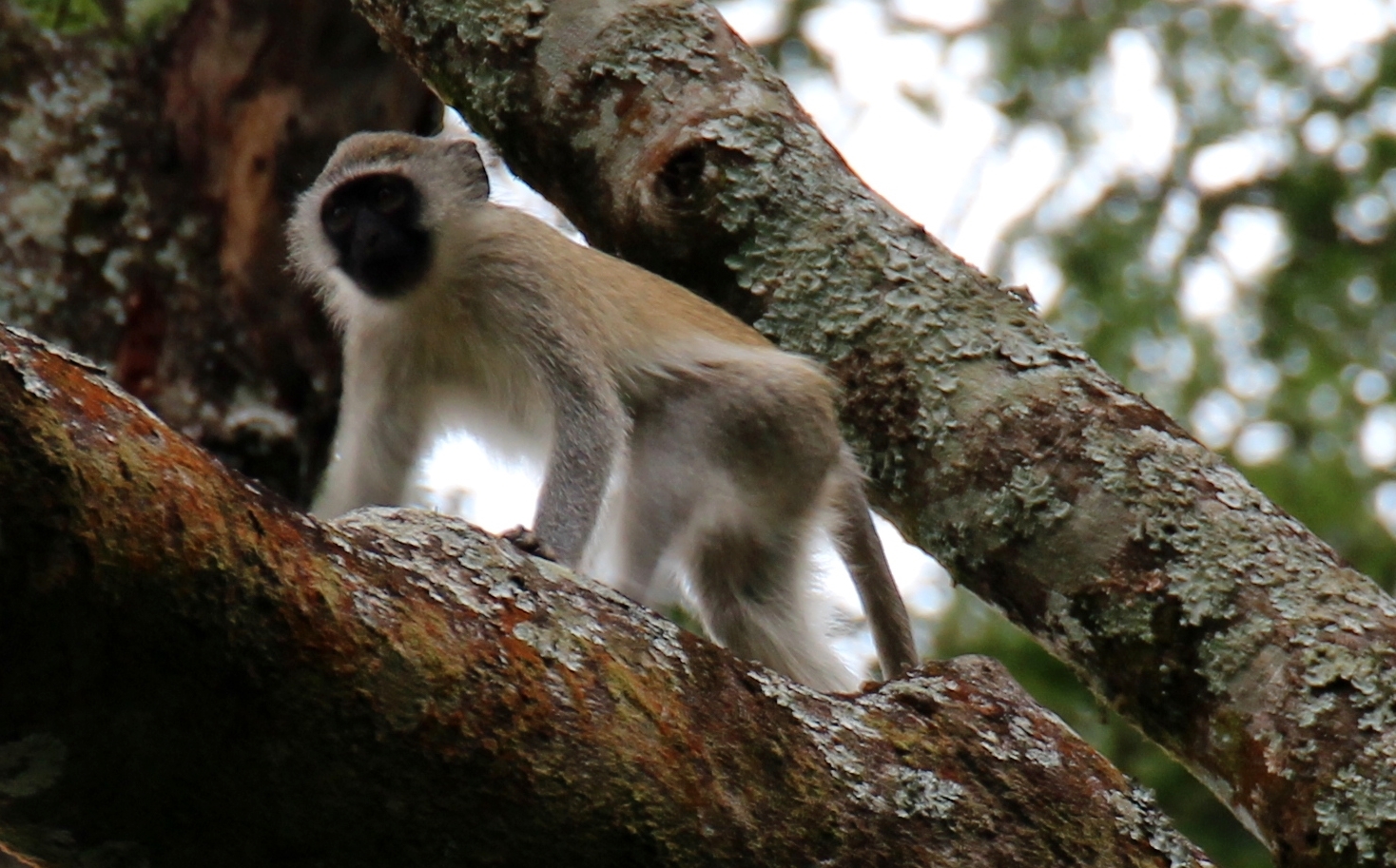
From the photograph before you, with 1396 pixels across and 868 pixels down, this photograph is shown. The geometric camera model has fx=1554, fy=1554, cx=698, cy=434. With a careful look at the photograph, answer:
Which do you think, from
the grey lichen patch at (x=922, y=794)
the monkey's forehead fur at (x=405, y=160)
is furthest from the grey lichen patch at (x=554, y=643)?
the monkey's forehead fur at (x=405, y=160)

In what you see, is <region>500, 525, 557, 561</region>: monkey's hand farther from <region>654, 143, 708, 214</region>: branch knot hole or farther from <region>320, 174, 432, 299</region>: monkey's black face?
<region>320, 174, 432, 299</region>: monkey's black face

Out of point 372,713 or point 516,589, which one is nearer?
point 372,713

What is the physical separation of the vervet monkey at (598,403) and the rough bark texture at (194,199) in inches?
21.1

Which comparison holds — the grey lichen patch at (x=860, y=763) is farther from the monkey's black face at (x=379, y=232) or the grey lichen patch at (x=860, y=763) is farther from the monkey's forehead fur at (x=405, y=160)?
the monkey's forehead fur at (x=405, y=160)

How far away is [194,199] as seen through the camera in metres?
6.83

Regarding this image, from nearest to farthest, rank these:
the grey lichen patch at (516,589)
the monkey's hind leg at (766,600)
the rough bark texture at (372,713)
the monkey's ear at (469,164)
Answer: the rough bark texture at (372,713), the grey lichen patch at (516,589), the monkey's hind leg at (766,600), the monkey's ear at (469,164)

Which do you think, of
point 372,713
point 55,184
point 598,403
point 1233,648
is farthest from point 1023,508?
point 55,184

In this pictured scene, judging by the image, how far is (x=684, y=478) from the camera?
5.67 metres

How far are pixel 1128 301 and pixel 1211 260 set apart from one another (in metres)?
1.52

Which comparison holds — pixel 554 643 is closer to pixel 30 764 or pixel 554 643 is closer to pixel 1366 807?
pixel 30 764

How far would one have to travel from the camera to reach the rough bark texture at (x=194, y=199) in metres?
6.45

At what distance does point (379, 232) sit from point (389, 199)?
239mm

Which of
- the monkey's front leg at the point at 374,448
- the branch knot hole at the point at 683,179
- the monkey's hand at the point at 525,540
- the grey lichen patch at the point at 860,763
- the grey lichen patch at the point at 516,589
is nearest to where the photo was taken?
the grey lichen patch at the point at 516,589

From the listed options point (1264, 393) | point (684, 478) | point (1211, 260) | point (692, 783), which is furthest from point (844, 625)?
point (1211, 260)
